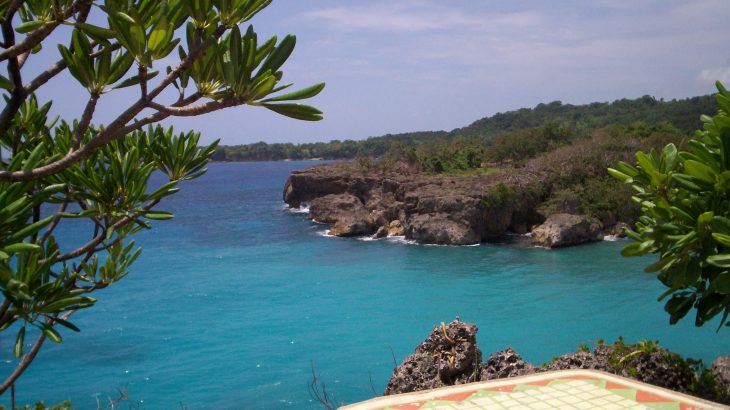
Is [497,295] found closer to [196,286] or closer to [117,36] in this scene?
[196,286]

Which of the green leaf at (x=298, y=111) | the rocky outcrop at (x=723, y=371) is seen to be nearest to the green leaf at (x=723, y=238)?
the green leaf at (x=298, y=111)

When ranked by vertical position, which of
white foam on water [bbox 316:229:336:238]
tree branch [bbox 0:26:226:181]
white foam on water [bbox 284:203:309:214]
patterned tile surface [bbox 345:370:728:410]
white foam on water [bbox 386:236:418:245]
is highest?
tree branch [bbox 0:26:226:181]

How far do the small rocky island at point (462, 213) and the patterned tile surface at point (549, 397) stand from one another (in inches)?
727

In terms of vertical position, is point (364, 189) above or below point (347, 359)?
above

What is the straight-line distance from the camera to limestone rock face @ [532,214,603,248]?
22625mm

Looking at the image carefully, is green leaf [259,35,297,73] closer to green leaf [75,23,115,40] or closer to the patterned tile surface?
green leaf [75,23,115,40]

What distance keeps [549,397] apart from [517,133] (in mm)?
33867

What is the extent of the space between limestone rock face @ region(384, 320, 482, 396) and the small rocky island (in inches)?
707

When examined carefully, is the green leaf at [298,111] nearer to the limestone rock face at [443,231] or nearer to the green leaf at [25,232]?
the green leaf at [25,232]

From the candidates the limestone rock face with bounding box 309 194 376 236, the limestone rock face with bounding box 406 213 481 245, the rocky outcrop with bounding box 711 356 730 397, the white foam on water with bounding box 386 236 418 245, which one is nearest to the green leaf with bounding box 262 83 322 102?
the rocky outcrop with bounding box 711 356 730 397

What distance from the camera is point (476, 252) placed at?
23094mm

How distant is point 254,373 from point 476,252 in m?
13.0

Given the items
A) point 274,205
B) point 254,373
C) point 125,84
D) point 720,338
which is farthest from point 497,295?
point 274,205

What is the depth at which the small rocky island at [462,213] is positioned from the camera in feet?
76.9
